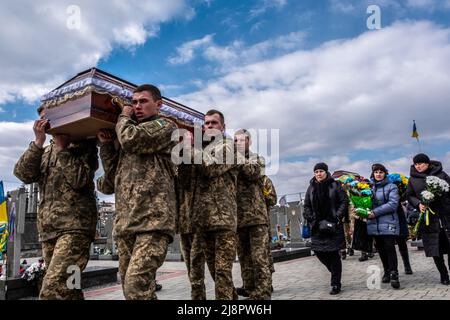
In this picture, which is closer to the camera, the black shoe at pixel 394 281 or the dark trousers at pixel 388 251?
the black shoe at pixel 394 281

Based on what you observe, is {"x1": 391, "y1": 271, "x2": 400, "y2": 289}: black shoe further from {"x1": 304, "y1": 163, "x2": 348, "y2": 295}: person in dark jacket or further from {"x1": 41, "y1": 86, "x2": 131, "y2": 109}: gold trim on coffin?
{"x1": 41, "y1": 86, "x2": 131, "y2": 109}: gold trim on coffin

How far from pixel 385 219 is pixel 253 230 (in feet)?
8.74

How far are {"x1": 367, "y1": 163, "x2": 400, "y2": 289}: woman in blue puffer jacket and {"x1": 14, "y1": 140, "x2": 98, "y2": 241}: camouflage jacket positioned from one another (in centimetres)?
460

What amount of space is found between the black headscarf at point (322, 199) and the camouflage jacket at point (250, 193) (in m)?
1.28

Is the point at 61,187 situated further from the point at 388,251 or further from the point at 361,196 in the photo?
the point at 361,196

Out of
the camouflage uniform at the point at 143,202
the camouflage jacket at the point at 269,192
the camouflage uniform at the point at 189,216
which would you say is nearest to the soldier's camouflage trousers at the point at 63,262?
the camouflage uniform at the point at 143,202

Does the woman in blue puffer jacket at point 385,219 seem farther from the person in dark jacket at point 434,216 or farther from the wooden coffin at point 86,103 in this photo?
the wooden coffin at point 86,103

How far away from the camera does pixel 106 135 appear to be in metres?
3.76

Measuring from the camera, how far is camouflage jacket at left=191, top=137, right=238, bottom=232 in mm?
4207

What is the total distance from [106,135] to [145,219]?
3.41ft

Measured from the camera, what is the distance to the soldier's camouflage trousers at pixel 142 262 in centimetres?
302

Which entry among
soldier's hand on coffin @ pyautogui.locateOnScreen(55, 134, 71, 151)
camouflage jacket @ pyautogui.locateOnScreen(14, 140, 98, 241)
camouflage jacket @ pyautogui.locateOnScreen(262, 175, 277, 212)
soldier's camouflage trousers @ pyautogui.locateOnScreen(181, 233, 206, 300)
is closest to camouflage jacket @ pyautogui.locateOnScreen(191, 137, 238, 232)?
soldier's camouflage trousers @ pyautogui.locateOnScreen(181, 233, 206, 300)

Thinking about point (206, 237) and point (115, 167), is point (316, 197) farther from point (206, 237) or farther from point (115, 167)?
point (115, 167)
